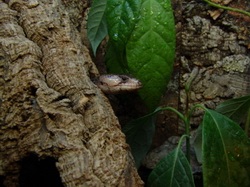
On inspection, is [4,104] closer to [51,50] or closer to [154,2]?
[51,50]

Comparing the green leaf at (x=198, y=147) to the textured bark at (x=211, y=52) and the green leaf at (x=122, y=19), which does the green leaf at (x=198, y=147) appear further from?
the green leaf at (x=122, y=19)

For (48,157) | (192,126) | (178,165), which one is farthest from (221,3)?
(48,157)

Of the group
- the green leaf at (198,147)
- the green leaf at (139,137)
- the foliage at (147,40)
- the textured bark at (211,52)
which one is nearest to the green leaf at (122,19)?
the foliage at (147,40)

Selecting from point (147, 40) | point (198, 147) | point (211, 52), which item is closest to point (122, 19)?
point (147, 40)

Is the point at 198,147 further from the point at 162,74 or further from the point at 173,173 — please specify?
the point at 162,74

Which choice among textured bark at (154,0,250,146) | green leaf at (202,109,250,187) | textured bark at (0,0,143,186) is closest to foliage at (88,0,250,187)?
green leaf at (202,109,250,187)

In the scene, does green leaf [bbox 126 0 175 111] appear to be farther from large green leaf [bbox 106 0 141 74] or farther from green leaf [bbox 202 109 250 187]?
green leaf [bbox 202 109 250 187]
